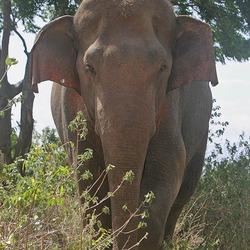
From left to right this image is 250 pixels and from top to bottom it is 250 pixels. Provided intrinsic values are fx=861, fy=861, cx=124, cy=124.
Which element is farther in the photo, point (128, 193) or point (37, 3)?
point (37, 3)

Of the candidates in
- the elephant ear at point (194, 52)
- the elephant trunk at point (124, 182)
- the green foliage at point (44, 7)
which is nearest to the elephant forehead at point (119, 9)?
the elephant ear at point (194, 52)

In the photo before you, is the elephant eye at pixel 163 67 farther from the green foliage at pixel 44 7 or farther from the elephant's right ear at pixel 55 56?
the green foliage at pixel 44 7

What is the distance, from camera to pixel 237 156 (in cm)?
1149

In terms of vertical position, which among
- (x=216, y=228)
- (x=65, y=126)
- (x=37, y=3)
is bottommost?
(x=216, y=228)

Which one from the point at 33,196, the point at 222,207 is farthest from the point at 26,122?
the point at 33,196

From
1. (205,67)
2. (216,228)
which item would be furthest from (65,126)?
(216,228)

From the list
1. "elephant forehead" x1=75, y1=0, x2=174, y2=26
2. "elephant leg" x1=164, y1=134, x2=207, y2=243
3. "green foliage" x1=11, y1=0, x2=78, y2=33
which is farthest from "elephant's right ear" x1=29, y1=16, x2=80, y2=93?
"green foliage" x1=11, y1=0, x2=78, y2=33

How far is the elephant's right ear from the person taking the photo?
616 cm

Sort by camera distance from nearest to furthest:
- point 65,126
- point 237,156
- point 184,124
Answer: point 65,126 → point 184,124 → point 237,156

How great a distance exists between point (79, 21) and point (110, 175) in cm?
137

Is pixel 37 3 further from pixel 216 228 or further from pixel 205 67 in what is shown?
pixel 205 67

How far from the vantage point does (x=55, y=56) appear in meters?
6.23

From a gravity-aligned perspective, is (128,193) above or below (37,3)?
below

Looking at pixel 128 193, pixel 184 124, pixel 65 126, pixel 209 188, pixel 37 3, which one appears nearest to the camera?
pixel 128 193
